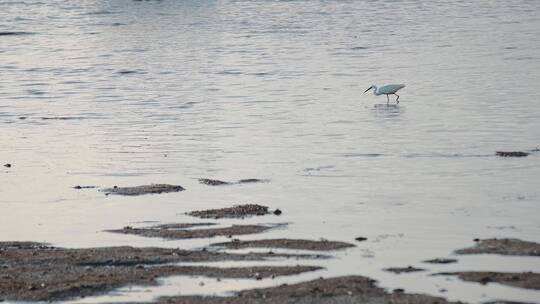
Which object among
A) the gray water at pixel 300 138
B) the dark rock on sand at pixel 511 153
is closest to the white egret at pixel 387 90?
the gray water at pixel 300 138

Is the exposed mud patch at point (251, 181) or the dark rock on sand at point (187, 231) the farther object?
the exposed mud patch at point (251, 181)

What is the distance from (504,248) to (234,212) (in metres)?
3.40

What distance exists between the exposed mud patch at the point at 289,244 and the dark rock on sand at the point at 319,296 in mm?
1551

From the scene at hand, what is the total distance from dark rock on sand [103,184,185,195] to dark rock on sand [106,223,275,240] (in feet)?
7.95

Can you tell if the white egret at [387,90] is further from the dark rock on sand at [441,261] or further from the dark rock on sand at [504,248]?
the dark rock on sand at [441,261]

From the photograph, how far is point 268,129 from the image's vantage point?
76.0ft

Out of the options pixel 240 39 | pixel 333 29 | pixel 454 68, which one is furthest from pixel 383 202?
pixel 333 29

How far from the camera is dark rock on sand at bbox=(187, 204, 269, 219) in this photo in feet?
48.0

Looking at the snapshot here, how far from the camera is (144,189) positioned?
1678 cm

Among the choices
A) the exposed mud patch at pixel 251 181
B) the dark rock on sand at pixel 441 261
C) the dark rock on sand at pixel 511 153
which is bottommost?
the dark rock on sand at pixel 511 153

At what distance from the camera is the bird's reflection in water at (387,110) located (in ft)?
83.8

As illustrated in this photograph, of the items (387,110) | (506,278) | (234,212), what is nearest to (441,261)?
(506,278)

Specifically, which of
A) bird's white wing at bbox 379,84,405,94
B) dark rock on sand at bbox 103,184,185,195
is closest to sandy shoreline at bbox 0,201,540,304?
dark rock on sand at bbox 103,184,185,195

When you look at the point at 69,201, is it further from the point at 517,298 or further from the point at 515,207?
the point at 517,298
